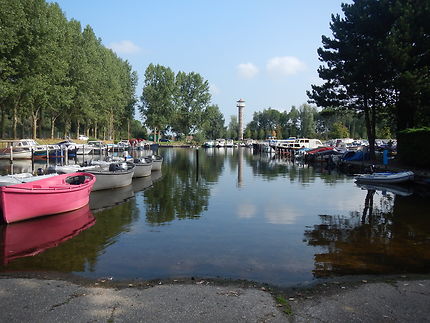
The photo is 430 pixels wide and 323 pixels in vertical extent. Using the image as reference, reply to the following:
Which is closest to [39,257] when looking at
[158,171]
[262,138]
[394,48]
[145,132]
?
[158,171]

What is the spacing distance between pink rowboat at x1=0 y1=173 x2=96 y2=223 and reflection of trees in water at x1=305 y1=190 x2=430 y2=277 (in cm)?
982

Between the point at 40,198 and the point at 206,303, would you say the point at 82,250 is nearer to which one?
the point at 40,198

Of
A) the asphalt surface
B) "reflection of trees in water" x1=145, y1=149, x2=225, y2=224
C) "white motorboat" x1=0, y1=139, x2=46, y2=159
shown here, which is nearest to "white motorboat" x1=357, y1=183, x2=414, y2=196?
"reflection of trees in water" x1=145, y1=149, x2=225, y2=224

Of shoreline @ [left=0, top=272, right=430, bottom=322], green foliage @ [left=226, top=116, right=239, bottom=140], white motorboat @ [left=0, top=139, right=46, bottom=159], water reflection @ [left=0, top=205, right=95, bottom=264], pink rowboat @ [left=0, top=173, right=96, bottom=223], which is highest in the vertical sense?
green foliage @ [left=226, top=116, right=239, bottom=140]

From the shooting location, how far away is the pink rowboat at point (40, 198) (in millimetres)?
13398

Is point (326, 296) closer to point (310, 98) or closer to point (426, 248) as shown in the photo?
point (426, 248)

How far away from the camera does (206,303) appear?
6.73m

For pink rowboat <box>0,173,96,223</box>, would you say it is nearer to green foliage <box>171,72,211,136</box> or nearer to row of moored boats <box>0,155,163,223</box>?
row of moored boats <box>0,155,163,223</box>

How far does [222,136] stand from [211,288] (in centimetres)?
13933

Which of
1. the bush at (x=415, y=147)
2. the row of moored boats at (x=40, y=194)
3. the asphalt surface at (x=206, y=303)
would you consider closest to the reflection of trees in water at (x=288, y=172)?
the bush at (x=415, y=147)

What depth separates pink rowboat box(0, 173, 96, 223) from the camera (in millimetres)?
13398

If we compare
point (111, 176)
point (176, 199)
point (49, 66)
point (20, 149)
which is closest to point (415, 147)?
point (176, 199)

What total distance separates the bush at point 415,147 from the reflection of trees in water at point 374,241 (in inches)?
416

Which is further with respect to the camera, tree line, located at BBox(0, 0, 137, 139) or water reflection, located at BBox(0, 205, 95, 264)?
tree line, located at BBox(0, 0, 137, 139)
